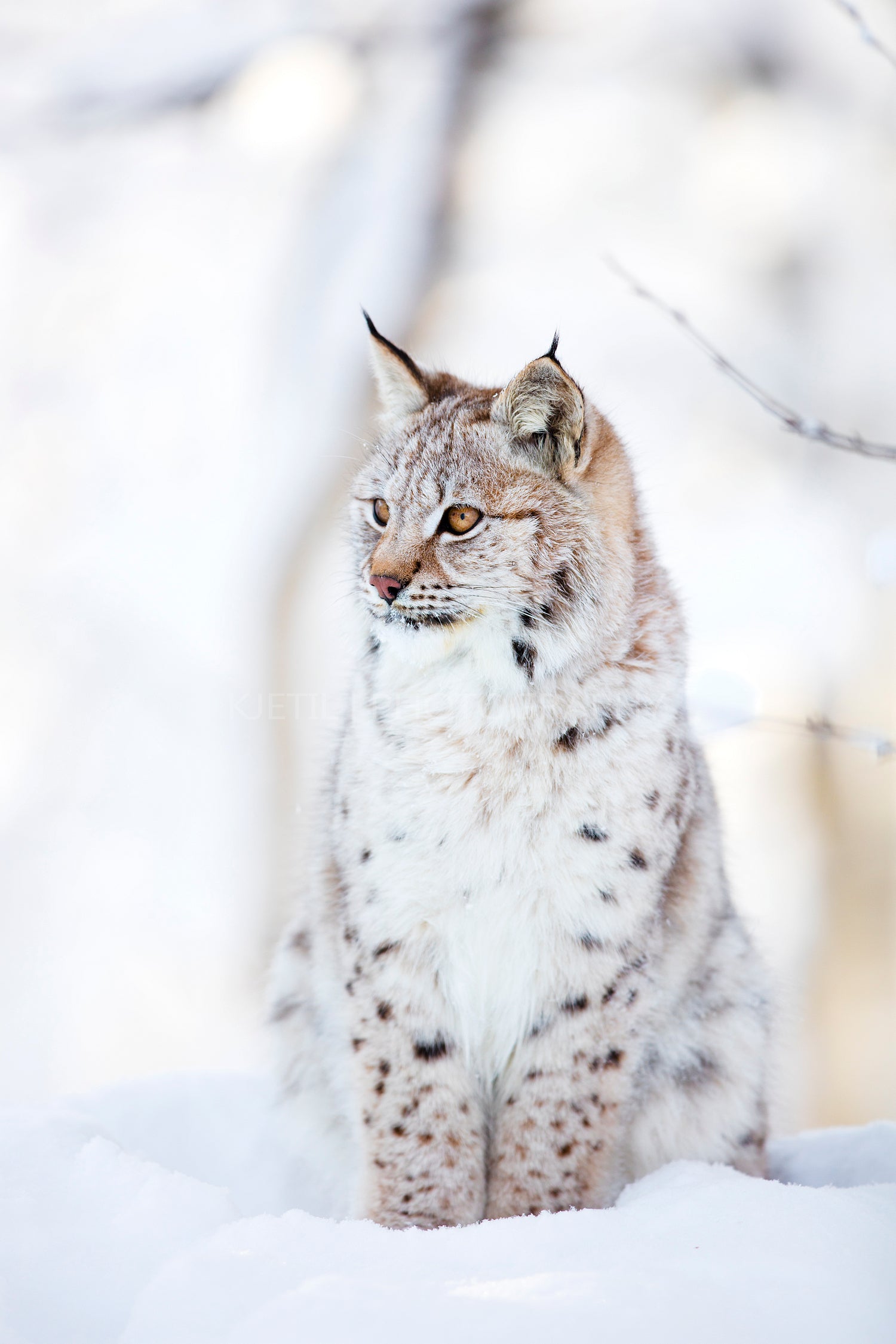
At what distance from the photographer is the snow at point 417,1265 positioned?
1467mm

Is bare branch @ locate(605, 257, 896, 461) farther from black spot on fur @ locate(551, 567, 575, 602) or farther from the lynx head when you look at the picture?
black spot on fur @ locate(551, 567, 575, 602)

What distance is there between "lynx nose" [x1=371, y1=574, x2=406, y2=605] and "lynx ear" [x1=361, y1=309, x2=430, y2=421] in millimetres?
668

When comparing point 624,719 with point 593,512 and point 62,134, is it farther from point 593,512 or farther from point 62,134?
point 62,134

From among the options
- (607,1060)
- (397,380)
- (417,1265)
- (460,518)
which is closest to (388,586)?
(460,518)

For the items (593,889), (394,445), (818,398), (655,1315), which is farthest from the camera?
(818,398)

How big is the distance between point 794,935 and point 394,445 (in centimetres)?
461

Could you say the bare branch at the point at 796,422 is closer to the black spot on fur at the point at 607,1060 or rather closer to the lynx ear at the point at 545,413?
the lynx ear at the point at 545,413

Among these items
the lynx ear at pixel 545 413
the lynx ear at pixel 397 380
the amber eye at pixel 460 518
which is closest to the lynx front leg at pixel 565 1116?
the amber eye at pixel 460 518

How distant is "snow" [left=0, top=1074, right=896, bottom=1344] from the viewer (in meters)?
1.47

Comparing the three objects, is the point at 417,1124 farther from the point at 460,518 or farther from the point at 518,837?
the point at 460,518

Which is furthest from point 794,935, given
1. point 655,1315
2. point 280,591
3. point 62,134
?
point 62,134

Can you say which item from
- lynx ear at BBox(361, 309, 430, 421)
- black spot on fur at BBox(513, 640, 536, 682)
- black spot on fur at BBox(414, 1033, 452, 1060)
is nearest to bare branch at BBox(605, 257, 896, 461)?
black spot on fur at BBox(513, 640, 536, 682)

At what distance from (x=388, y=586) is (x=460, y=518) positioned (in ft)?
0.74

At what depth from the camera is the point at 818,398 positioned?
606 centimetres
